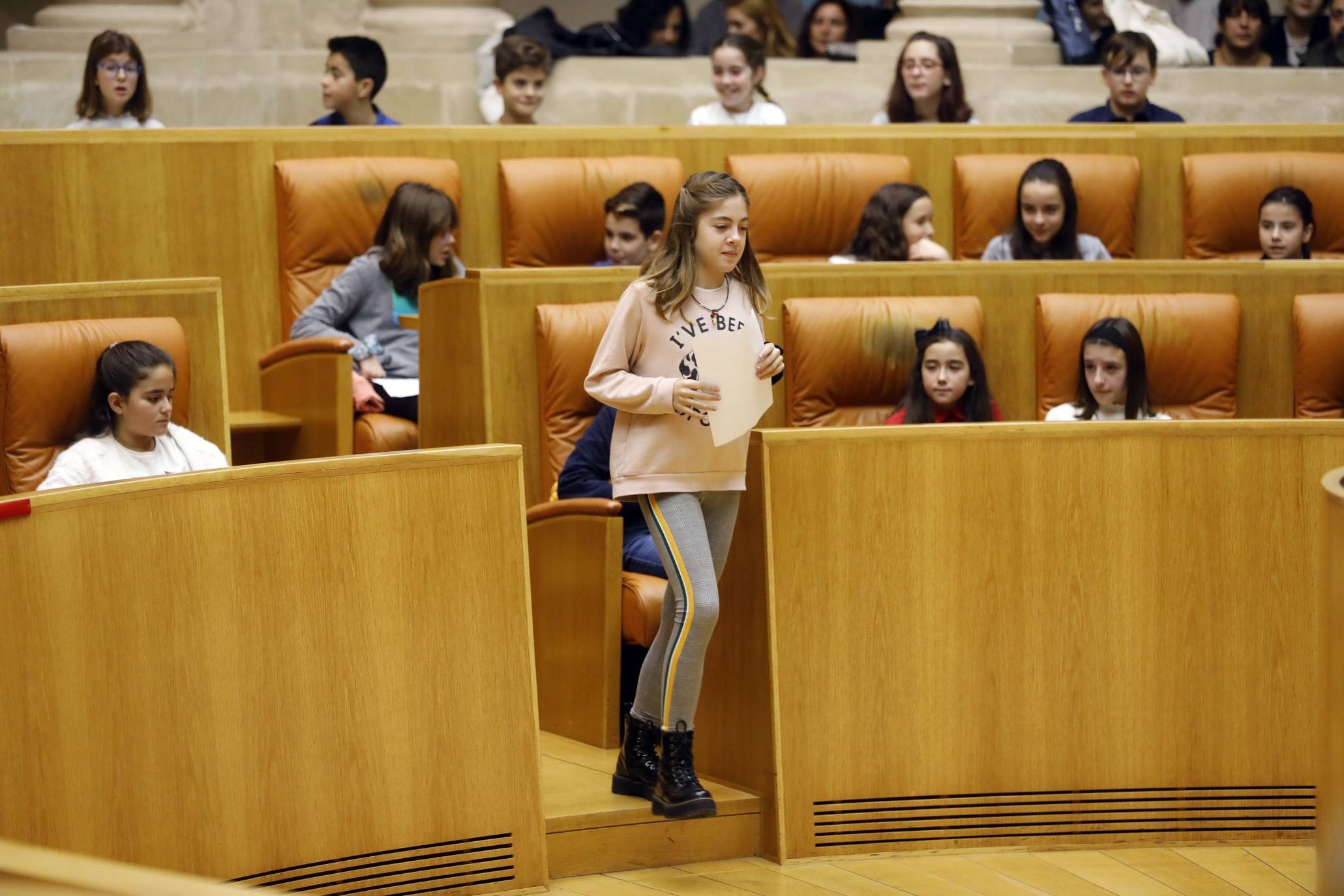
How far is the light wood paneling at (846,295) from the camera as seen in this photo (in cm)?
291

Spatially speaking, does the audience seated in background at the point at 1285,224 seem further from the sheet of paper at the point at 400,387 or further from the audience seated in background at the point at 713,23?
the audience seated in background at the point at 713,23

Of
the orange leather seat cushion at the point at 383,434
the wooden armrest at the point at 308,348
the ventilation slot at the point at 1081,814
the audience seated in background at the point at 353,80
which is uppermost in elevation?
the audience seated in background at the point at 353,80

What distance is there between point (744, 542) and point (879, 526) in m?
0.18

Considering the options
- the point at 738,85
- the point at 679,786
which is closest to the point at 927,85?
the point at 738,85

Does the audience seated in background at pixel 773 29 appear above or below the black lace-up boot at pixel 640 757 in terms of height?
above

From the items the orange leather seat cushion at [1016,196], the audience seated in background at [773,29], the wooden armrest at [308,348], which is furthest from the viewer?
the audience seated in background at [773,29]

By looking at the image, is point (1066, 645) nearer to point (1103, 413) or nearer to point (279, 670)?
point (1103, 413)

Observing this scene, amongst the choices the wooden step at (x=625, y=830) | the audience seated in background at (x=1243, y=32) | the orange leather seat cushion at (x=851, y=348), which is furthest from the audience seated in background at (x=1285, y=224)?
the wooden step at (x=625, y=830)

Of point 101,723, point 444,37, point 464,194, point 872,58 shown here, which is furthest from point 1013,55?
point 101,723

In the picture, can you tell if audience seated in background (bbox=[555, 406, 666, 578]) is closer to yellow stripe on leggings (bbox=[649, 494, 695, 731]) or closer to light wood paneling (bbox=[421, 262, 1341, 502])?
light wood paneling (bbox=[421, 262, 1341, 502])

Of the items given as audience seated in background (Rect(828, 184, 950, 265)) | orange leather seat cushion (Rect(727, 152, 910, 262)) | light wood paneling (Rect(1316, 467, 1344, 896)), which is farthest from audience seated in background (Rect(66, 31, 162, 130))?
light wood paneling (Rect(1316, 467, 1344, 896))

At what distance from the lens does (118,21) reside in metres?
4.83

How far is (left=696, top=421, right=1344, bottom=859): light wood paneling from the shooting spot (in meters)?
2.46

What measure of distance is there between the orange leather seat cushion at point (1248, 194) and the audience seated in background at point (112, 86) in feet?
6.95
